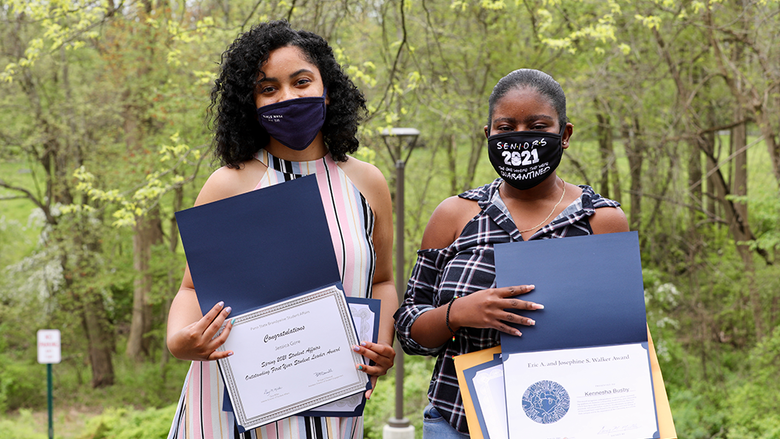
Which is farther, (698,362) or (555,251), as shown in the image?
(698,362)

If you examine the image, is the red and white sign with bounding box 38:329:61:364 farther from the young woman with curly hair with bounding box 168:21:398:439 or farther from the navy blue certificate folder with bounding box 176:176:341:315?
the navy blue certificate folder with bounding box 176:176:341:315

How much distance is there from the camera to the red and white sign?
1255 cm

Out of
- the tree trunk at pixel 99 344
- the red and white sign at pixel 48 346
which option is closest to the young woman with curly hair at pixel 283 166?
the red and white sign at pixel 48 346

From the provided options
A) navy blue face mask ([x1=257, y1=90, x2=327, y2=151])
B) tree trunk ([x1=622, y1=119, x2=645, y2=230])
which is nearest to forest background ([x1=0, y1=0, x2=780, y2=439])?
tree trunk ([x1=622, y1=119, x2=645, y2=230])

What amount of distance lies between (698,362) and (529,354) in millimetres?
12428

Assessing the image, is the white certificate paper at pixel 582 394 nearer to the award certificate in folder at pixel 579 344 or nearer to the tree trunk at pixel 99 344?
the award certificate in folder at pixel 579 344

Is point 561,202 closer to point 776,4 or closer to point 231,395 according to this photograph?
point 231,395

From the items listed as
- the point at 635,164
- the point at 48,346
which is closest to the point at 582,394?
the point at 635,164

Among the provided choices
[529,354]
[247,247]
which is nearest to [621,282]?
[529,354]

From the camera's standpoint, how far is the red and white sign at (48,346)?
1255 cm

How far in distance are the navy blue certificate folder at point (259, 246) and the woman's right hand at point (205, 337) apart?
0.04m

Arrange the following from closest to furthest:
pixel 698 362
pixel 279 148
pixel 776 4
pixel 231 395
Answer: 1. pixel 231 395
2. pixel 279 148
3. pixel 776 4
4. pixel 698 362

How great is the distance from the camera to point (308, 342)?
1.93 metres

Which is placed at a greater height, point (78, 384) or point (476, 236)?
point (476, 236)
